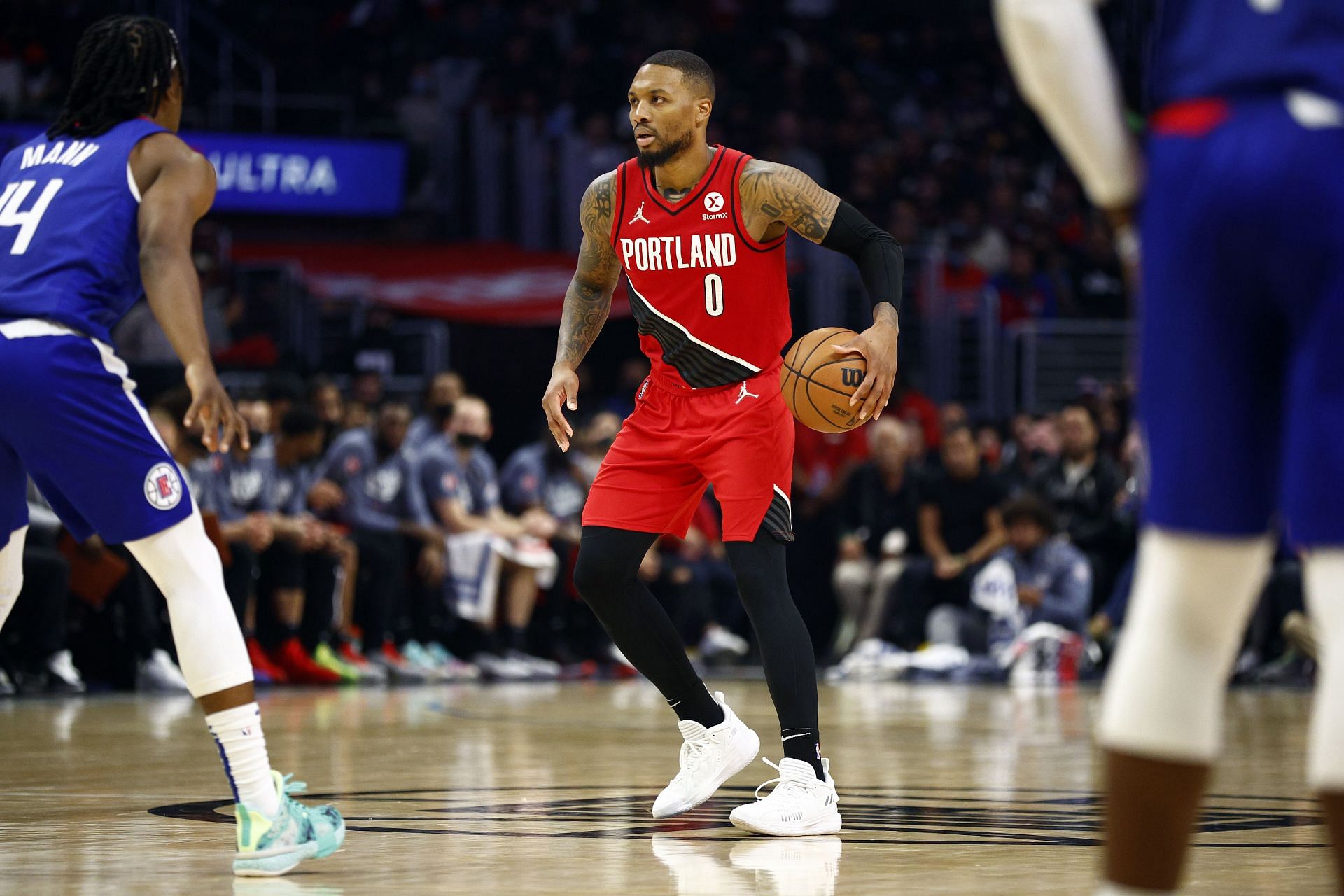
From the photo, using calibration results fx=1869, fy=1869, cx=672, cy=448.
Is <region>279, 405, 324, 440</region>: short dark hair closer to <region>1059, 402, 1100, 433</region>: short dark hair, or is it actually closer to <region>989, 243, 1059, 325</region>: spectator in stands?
<region>1059, 402, 1100, 433</region>: short dark hair

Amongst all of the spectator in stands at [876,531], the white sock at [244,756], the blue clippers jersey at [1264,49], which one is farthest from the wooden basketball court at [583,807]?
the spectator in stands at [876,531]

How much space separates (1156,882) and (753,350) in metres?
3.35

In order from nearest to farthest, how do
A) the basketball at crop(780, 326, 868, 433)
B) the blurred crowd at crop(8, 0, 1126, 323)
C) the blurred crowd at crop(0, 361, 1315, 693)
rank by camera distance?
the basketball at crop(780, 326, 868, 433), the blurred crowd at crop(0, 361, 1315, 693), the blurred crowd at crop(8, 0, 1126, 323)

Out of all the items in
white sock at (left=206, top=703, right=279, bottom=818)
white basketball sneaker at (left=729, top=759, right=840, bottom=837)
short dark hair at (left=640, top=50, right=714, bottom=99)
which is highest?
short dark hair at (left=640, top=50, right=714, bottom=99)

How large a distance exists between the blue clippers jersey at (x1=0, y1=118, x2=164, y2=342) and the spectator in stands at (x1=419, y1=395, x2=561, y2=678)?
365 inches

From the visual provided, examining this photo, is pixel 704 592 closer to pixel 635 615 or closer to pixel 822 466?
pixel 822 466

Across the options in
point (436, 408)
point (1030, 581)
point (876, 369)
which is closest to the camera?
point (876, 369)

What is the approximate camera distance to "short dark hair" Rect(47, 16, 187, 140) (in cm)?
468

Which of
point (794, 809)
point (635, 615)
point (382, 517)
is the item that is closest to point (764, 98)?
point (382, 517)

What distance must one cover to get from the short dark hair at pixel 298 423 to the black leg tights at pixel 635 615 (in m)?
7.37

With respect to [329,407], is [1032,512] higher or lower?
lower

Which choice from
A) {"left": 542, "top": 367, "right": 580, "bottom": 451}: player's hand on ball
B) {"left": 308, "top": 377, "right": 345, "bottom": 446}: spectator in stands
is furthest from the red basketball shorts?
{"left": 308, "top": 377, "right": 345, "bottom": 446}: spectator in stands

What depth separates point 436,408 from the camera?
14.0 metres

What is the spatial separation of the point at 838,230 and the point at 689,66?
2.35 ft
